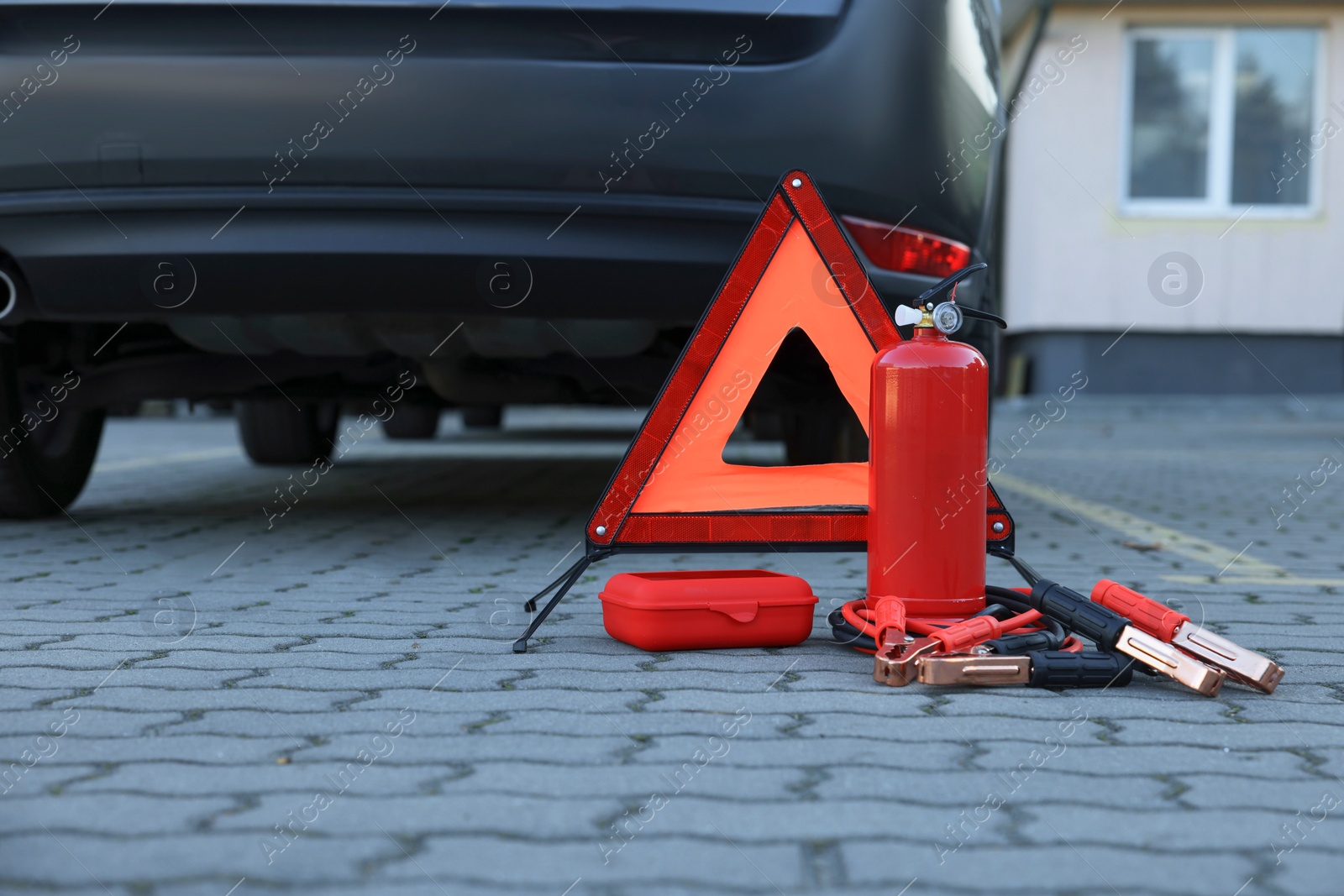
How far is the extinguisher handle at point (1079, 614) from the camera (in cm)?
228

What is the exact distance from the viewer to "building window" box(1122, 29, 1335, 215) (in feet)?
47.8

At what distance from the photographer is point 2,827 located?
4.91ft

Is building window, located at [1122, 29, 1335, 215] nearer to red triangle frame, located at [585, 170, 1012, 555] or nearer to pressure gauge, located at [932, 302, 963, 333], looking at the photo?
red triangle frame, located at [585, 170, 1012, 555]

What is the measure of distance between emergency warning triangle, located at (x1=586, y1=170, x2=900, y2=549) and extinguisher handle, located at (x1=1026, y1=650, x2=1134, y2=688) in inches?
20.1

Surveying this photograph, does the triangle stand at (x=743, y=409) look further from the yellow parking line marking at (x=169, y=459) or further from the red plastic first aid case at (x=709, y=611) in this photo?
the yellow parking line marking at (x=169, y=459)

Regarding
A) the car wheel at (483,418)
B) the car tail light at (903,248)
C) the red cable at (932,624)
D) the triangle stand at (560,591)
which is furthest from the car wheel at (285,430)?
the car wheel at (483,418)

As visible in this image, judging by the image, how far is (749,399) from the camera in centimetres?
267

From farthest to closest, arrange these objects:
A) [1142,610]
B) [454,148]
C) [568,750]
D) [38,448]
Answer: [38,448] → [454,148] → [1142,610] → [568,750]

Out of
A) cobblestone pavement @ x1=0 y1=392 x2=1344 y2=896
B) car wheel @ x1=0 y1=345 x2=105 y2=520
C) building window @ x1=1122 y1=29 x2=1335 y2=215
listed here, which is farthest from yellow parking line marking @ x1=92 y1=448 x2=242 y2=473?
building window @ x1=1122 y1=29 x2=1335 y2=215

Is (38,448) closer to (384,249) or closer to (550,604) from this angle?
(384,249)

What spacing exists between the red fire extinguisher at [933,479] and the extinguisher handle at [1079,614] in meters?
0.11

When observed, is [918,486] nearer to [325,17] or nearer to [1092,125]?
[325,17]

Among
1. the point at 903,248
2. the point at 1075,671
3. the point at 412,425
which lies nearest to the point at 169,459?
the point at 412,425

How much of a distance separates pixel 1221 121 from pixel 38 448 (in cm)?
1375
